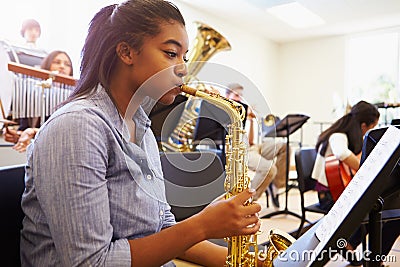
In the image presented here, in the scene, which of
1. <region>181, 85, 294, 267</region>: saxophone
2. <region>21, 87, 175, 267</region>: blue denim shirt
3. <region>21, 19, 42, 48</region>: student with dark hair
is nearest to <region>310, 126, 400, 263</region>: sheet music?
<region>181, 85, 294, 267</region>: saxophone

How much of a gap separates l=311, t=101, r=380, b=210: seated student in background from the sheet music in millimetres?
1733

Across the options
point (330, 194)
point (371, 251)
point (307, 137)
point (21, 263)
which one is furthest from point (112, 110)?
point (307, 137)

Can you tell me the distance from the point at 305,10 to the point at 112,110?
5812 mm

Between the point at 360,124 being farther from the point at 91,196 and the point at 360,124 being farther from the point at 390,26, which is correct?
→ the point at 390,26

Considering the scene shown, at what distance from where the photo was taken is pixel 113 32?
2.74ft

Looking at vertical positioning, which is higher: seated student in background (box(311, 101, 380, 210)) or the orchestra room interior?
the orchestra room interior

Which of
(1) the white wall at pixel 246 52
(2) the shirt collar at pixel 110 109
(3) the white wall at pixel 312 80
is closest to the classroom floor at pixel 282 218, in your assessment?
(2) the shirt collar at pixel 110 109

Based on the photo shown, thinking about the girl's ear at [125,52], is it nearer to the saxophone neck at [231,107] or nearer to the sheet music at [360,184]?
the saxophone neck at [231,107]

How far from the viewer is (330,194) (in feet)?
8.23

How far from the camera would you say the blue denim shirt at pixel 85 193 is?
2.24ft

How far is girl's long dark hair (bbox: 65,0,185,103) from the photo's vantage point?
820mm

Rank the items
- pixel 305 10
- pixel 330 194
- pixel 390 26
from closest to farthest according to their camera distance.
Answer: pixel 330 194, pixel 305 10, pixel 390 26

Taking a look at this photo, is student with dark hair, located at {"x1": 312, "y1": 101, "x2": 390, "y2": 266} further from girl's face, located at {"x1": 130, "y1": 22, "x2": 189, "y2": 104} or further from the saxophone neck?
girl's face, located at {"x1": 130, "y1": 22, "x2": 189, "y2": 104}

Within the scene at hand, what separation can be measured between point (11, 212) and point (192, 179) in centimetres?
48
